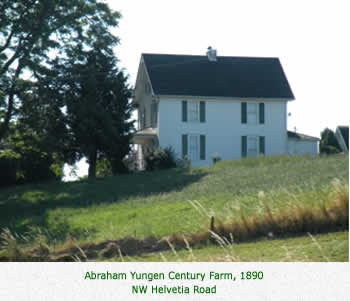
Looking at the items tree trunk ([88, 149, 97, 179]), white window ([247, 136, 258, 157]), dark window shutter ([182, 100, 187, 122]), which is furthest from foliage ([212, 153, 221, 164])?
tree trunk ([88, 149, 97, 179])

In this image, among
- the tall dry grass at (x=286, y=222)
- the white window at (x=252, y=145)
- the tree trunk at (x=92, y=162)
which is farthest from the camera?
the white window at (x=252, y=145)

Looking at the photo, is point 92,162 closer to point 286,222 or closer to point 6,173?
point 6,173

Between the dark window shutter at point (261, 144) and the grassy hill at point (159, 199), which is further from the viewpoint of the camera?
the dark window shutter at point (261, 144)

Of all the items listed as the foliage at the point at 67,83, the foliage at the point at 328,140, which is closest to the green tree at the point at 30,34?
the foliage at the point at 67,83

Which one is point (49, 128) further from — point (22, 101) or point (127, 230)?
point (127, 230)

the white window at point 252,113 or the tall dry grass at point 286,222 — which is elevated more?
the white window at point 252,113

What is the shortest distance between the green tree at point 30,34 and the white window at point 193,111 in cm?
1041

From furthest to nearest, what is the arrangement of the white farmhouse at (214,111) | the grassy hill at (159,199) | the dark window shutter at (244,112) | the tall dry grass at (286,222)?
the dark window shutter at (244,112) < the white farmhouse at (214,111) < the grassy hill at (159,199) < the tall dry grass at (286,222)

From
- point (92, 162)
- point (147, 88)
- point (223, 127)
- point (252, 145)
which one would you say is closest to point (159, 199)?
point (92, 162)

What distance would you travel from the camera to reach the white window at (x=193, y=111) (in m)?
34.6

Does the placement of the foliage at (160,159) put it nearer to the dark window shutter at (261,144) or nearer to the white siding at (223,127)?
the white siding at (223,127)

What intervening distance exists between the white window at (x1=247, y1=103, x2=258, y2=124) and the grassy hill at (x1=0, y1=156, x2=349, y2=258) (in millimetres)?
10345

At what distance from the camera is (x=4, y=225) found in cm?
1741

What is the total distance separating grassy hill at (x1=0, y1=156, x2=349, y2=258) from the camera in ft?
35.4
